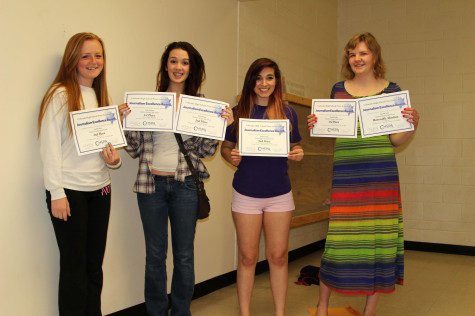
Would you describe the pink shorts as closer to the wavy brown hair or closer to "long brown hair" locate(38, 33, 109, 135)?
the wavy brown hair

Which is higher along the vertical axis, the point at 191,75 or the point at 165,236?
the point at 191,75

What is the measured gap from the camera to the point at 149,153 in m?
2.44

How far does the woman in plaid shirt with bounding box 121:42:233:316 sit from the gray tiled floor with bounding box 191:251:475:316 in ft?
2.43

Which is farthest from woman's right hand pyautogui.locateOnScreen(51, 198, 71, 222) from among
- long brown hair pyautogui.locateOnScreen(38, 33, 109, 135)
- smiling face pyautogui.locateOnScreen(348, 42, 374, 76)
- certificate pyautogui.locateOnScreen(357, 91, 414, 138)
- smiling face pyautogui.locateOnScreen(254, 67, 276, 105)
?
smiling face pyautogui.locateOnScreen(348, 42, 374, 76)

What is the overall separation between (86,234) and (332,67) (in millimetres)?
4404

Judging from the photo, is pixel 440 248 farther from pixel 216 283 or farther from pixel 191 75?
pixel 191 75

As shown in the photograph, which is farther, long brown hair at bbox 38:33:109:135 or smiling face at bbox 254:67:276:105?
→ smiling face at bbox 254:67:276:105

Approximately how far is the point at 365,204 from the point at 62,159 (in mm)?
1622

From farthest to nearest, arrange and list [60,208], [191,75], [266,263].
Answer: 1. [266,263]
2. [191,75]
3. [60,208]

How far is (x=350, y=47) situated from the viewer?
255cm

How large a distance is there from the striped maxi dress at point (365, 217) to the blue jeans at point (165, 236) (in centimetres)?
82

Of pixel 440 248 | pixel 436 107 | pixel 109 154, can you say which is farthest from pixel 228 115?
pixel 440 248

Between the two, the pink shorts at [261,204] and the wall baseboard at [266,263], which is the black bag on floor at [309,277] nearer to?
the wall baseboard at [266,263]

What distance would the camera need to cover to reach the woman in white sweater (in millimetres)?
2094
